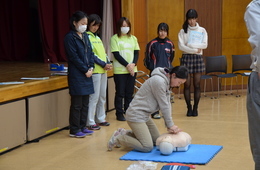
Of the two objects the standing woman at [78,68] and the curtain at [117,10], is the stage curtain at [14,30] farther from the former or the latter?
the standing woman at [78,68]

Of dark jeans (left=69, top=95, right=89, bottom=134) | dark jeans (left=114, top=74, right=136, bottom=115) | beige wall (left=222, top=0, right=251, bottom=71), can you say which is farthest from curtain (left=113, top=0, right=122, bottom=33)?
dark jeans (left=69, top=95, right=89, bottom=134)

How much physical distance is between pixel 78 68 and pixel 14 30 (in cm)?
534

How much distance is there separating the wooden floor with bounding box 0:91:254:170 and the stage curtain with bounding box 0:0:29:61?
4.10m

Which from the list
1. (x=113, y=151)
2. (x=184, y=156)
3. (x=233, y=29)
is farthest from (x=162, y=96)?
(x=233, y=29)

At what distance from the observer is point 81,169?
13.5 ft

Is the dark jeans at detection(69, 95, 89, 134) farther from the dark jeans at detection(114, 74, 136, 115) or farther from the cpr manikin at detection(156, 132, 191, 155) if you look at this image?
the cpr manikin at detection(156, 132, 191, 155)

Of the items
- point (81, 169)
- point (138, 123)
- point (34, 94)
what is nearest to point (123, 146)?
point (138, 123)

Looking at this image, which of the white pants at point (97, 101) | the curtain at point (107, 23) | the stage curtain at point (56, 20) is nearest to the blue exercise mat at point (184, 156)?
the white pants at point (97, 101)

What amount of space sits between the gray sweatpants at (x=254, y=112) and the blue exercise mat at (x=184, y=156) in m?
1.39

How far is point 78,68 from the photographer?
521 cm

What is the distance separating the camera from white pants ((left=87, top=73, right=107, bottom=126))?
5652mm

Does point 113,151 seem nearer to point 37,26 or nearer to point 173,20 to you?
point 173,20

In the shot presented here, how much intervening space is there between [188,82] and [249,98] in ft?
12.0

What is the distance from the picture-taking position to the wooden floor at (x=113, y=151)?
13.9ft
